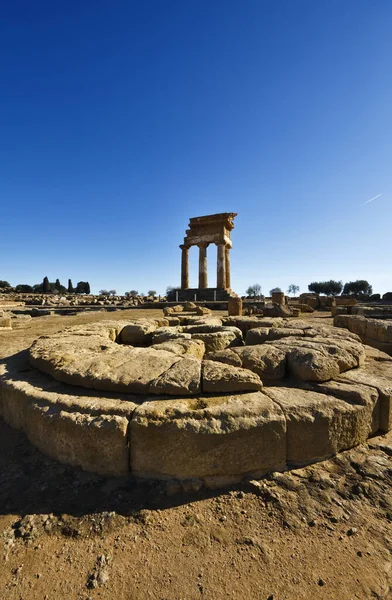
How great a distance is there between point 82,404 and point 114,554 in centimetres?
107

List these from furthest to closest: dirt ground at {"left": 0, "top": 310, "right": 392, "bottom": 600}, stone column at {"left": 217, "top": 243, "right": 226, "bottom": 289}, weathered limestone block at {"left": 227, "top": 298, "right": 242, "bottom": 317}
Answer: stone column at {"left": 217, "top": 243, "right": 226, "bottom": 289}, weathered limestone block at {"left": 227, "top": 298, "right": 242, "bottom": 317}, dirt ground at {"left": 0, "top": 310, "right": 392, "bottom": 600}

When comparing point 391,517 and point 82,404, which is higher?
point 82,404

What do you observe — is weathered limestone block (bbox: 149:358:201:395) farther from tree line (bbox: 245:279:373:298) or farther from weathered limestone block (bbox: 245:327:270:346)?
tree line (bbox: 245:279:373:298)

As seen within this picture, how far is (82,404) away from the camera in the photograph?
229 cm

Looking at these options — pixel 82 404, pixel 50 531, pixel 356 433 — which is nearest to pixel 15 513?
pixel 50 531

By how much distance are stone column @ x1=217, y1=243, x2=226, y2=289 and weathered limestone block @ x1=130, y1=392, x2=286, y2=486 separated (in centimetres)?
2251

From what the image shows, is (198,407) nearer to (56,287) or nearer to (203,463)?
(203,463)

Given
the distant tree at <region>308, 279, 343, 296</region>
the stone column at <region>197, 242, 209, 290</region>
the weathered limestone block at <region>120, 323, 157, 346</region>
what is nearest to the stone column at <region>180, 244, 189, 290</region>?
the stone column at <region>197, 242, 209, 290</region>

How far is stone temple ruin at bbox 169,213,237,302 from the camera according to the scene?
78.2ft

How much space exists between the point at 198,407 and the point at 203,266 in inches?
936

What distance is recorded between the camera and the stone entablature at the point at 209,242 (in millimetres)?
24484

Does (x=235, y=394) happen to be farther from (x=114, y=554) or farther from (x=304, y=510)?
(x=114, y=554)

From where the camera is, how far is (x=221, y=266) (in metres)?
24.8

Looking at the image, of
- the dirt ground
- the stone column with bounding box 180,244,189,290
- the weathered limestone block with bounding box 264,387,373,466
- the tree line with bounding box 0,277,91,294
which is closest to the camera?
the dirt ground
